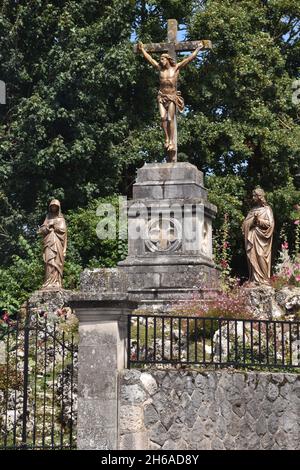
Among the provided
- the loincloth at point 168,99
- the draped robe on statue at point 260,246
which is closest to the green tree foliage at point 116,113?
the loincloth at point 168,99

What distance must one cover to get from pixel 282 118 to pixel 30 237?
775cm

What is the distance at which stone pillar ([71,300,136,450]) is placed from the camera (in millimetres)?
11633

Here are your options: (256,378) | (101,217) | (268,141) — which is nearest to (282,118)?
(268,141)

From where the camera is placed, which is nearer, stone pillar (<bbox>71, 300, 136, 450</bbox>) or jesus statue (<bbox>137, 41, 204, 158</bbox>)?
stone pillar (<bbox>71, 300, 136, 450</bbox>)

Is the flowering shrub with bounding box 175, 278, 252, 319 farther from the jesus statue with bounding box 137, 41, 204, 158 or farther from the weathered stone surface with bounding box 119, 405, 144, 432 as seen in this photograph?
the weathered stone surface with bounding box 119, 405, 144, 432

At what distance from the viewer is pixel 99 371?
38.6 feet

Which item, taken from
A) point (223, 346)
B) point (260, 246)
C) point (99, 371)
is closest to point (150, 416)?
point (99, 371)

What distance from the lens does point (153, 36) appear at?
28734 mm

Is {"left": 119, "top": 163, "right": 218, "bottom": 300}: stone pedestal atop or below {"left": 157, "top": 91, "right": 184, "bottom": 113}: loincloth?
below

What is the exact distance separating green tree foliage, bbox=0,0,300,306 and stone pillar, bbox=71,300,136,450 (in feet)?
40.3

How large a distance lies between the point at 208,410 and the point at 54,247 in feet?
24.6

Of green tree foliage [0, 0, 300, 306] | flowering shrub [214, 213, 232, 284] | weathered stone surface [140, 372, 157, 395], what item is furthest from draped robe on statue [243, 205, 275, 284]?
weathered stone surface [140, 372, 157, 395]
